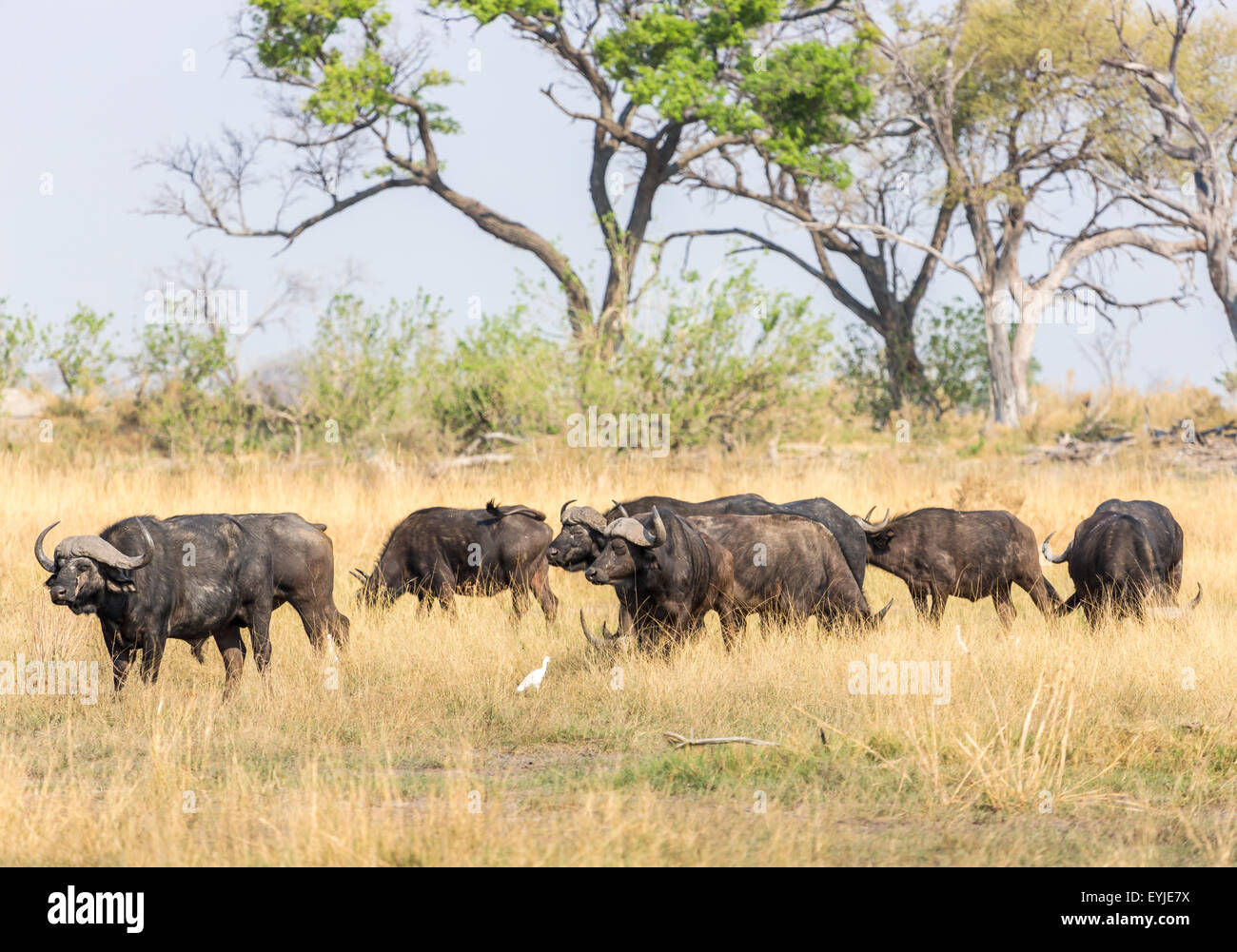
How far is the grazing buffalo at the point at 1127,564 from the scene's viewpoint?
32.7ft

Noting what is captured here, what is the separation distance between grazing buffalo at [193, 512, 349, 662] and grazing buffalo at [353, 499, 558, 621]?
1.81m

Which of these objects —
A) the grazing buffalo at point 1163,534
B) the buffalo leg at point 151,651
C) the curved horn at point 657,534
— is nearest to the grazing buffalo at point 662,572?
the curved horn at point 657,534

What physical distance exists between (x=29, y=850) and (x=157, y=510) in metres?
10.4

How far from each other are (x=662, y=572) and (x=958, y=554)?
3205 millimetres

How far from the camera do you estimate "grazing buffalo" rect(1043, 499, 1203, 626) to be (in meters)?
9.95

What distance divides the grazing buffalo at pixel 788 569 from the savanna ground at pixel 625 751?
30cm

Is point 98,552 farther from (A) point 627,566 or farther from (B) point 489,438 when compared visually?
(B) point 489,438

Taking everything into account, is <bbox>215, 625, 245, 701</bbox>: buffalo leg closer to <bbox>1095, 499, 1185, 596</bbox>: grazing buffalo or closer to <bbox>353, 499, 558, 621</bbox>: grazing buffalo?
<bbox>353, 499, 558, 621</bbox>: grazing buffalo

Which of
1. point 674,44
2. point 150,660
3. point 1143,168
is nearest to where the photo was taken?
point 150,660

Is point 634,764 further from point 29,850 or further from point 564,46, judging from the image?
point 564,46

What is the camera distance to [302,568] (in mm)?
8984

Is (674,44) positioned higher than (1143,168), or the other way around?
(674,44)
